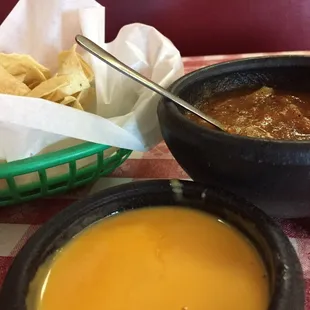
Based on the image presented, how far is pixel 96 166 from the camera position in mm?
882

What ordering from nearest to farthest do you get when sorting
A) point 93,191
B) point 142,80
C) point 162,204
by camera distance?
point 162,204 → point 142,80 → point 93,191

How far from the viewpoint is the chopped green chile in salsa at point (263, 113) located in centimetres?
81

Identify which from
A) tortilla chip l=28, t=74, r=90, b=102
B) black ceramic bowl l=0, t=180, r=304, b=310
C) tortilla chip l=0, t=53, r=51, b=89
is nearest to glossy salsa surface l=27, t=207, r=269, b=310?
black ceramic bowl l=0, t=180, r=304, b=310

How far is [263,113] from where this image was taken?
0.87 meters

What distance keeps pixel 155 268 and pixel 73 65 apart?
468 millimetres

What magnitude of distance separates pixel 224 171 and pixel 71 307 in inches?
10.3

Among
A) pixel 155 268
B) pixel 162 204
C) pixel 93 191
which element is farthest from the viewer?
pixel 93 191

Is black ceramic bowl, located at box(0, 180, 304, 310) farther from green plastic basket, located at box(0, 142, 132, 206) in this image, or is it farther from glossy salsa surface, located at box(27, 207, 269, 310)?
green plastic basket, located at box(0, 142, 132, 206)

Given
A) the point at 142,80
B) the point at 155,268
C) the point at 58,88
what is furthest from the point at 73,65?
the point at 155,268

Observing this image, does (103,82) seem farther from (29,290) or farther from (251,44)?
(251,44)

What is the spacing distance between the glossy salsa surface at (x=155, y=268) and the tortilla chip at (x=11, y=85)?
352mm

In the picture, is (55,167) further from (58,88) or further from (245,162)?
(245,162)

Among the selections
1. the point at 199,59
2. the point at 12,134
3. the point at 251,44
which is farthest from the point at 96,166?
the point at 251,44

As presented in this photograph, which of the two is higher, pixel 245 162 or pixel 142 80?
pixel 142 80
